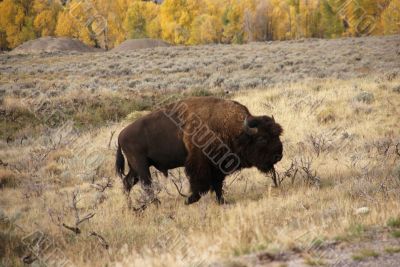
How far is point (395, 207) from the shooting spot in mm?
4812

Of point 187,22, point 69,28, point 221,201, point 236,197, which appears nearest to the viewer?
point 221,201

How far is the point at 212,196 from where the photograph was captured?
287 inches

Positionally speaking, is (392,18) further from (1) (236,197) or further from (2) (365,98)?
(1) (236,197)

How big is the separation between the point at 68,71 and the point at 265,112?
73.5ft

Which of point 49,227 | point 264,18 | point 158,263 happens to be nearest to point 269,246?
point 158,263

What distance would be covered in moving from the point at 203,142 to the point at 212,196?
1108 millimetres

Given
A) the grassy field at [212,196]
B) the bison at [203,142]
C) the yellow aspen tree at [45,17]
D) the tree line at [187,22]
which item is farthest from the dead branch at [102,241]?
the yellow aspen tree at [45,17]

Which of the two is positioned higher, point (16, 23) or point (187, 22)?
point (16, 23)

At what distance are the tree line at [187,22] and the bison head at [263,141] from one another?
60566 millimetres

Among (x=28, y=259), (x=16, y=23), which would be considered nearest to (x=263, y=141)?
(x=28, y=259)

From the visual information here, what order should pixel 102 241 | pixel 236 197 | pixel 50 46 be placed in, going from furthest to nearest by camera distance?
1. pixel 50 46
2. pixel 236 197
3. pixel 102 241

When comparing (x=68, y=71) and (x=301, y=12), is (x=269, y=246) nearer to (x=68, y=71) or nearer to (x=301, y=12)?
(x=68, y=71)

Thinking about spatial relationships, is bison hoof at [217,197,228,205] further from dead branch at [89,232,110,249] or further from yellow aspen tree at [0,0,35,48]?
yellow aspen tree at [0,0,35,48]

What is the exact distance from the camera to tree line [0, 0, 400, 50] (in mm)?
67125
